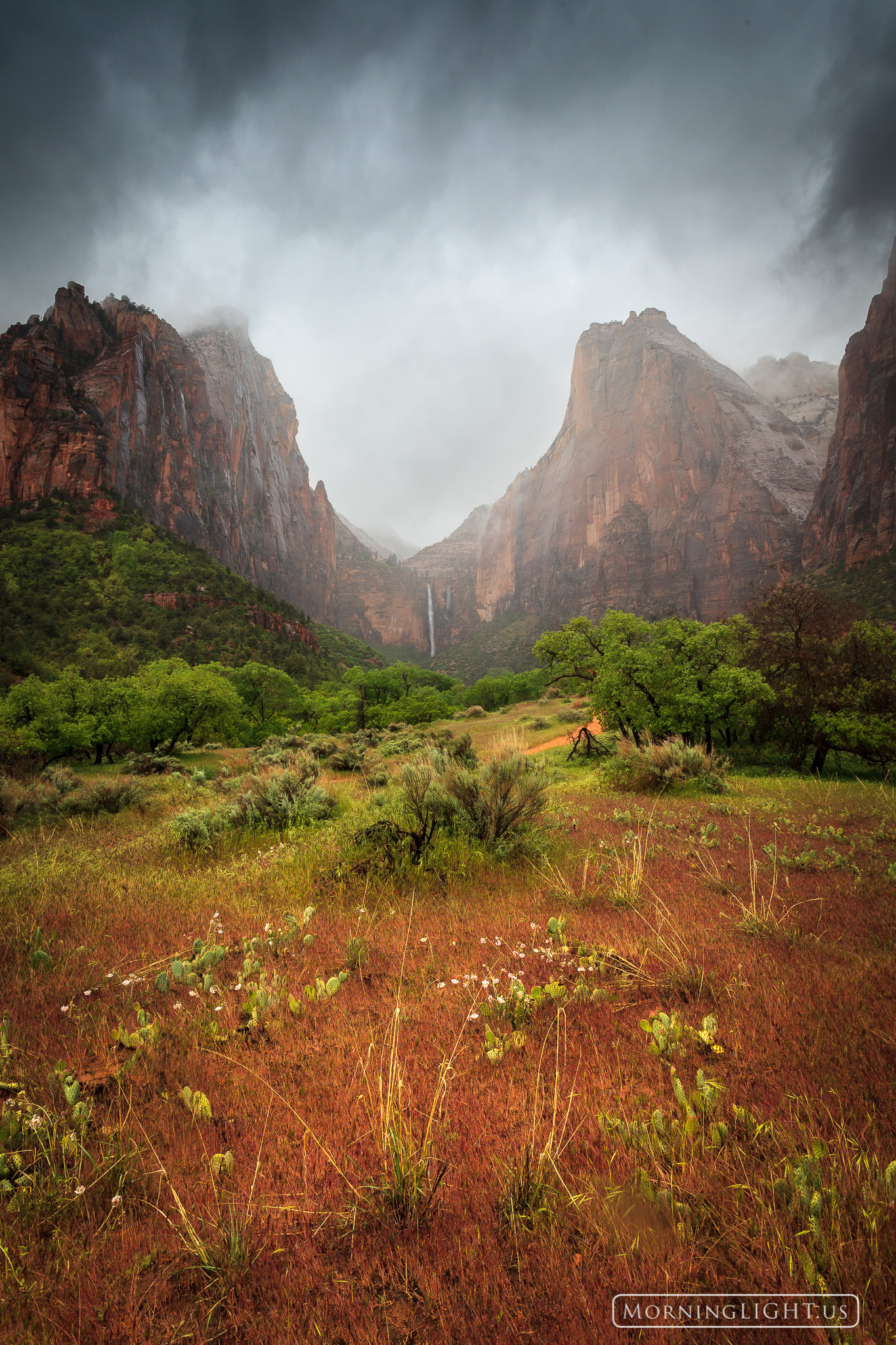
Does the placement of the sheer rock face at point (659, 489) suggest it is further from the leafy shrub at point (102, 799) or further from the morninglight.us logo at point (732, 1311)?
the morninglight.us logo at point (732, 1311)

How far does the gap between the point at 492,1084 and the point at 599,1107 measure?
0.42m

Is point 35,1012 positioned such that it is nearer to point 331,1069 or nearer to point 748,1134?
point 331,1069

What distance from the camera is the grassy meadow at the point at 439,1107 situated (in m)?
1.21

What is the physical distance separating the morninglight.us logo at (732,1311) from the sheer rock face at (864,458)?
3505 inches

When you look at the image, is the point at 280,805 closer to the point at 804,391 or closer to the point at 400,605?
the point at 400,605

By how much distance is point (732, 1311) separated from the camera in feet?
3.75

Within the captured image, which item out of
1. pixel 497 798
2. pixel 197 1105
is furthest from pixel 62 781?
pixel 197 1105

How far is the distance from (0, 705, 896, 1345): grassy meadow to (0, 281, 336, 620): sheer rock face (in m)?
91.0

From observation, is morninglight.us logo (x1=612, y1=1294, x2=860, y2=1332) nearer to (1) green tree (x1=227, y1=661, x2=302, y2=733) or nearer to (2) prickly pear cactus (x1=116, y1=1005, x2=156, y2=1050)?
(2) prickly pear cactus (x1=116, y1=1005, x2=156, y2=1050)

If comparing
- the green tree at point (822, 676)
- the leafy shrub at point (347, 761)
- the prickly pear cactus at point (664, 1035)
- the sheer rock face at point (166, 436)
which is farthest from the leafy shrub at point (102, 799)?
the sheer rock face at point (166, 436)

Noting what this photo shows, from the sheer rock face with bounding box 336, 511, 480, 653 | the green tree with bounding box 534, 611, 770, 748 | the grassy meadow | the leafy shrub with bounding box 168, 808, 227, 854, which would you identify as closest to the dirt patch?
the green tree with bounding box 534, 611, 770, 748

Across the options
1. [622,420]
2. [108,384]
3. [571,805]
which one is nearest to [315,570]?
[108,384]

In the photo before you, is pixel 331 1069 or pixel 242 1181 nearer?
pixel 242 1181

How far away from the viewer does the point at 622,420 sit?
13512 centimetres
